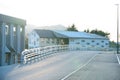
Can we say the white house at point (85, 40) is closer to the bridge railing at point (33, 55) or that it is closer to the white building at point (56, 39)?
the white building at point (56, 39)

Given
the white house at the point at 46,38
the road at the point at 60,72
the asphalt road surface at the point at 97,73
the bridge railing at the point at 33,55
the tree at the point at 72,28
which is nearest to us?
the road at the point at 60,72

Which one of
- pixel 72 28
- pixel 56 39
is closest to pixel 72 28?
pixel 72 28

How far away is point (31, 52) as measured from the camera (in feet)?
92.8

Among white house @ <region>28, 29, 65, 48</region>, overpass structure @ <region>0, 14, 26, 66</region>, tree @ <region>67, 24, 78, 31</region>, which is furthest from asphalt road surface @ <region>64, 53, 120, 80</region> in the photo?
tree @ <region>67, 24, 78, 31</region>

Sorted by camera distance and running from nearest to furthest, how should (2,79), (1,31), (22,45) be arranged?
(2,79), (1,31), (22,45)

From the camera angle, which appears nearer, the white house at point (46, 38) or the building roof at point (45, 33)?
the white house at point (46, 38)

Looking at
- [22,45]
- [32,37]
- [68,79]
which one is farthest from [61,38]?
[68,79]

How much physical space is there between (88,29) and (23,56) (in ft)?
415

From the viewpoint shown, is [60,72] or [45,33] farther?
[45,33]

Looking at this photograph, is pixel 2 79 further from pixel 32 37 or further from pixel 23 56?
pixel 32 37

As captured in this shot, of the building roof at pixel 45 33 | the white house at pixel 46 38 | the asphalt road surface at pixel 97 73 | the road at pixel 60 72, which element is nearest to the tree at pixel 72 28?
the building roof at pixel 45 33

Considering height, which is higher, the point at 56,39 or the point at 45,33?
the point at 45,33

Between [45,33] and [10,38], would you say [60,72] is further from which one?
[45,33]

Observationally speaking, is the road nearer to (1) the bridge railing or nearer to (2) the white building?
(1) the bridge railing
